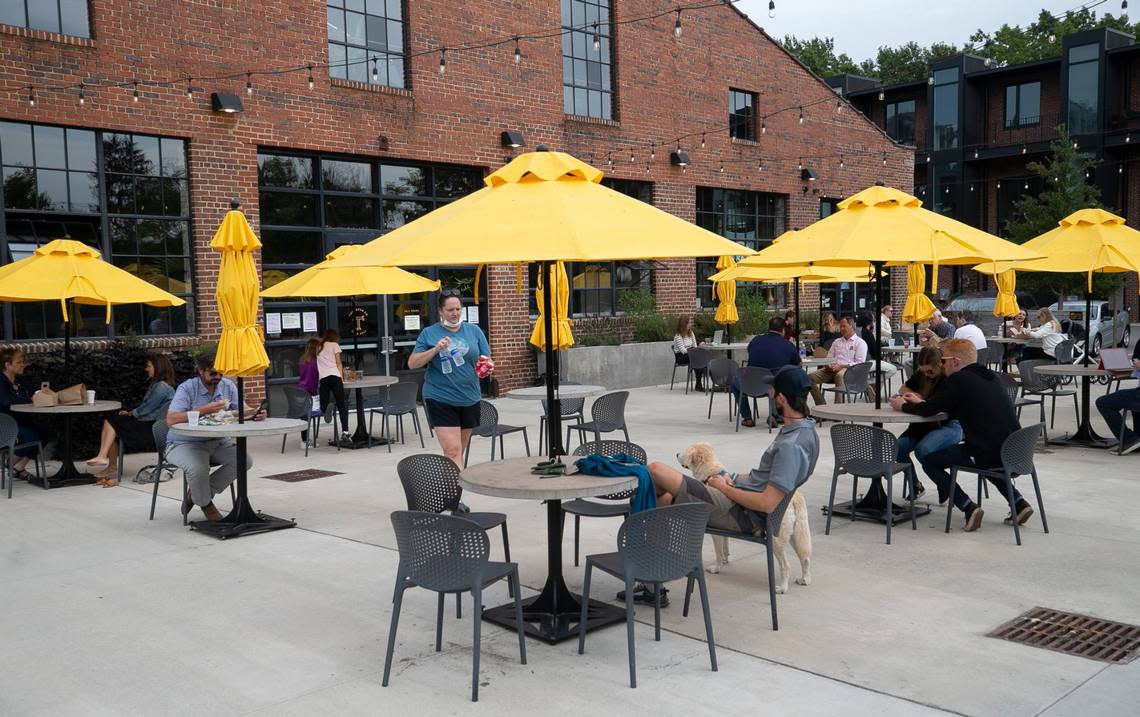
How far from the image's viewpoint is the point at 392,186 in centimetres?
1622

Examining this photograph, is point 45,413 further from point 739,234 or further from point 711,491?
point 739,234

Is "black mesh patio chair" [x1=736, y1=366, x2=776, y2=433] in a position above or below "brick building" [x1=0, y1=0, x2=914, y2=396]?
below


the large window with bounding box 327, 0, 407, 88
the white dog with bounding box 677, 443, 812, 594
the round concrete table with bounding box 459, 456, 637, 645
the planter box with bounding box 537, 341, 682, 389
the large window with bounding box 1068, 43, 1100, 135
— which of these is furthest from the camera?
the large window with bounding box 1068, 43, 1100, 135

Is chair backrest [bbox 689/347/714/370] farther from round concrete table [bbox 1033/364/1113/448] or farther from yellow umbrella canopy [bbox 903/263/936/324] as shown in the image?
round concrete table [bbox 1033/364/1113/448]

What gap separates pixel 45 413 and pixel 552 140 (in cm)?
1091

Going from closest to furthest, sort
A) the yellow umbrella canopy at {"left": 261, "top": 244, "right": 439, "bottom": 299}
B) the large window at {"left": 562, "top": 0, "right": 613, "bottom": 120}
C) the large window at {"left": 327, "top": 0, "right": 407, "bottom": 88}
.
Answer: the yellow umbrella canopy at {"left": 261, "top": 244, "right": 439, "bottom": 299}
the large window at {"left": 327, "top": 0, "right": 407, "bottom": 88}
the large window at {"left": 562, "top": 0, "right": 613, "bottom": 120}

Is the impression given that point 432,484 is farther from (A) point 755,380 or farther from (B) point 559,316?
(A) point 755,380

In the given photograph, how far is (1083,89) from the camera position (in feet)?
129

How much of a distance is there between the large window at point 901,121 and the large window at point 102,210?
3917cm

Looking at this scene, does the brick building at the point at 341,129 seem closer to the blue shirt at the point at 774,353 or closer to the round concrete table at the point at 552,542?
the blue shirt at the point at 774,353

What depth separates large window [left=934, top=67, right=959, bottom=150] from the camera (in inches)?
1689

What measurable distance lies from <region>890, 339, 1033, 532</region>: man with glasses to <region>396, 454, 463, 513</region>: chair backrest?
3738mm

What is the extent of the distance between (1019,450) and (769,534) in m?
2.73

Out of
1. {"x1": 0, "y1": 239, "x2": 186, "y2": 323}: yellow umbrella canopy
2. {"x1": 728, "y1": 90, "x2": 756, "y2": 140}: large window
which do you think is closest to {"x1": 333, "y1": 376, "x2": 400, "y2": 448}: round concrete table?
{"x1": 0, "y1": 239, "x2": 186, "y2": 323}: yellow umbrella canopy
